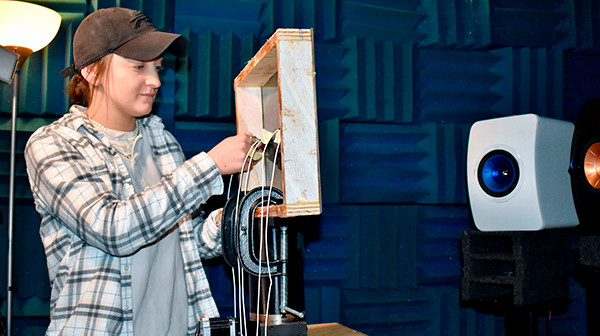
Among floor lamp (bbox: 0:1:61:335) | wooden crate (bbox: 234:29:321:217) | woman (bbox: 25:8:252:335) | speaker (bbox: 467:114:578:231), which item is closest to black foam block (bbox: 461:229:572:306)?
speaker (bbox: 467:114:578:231)

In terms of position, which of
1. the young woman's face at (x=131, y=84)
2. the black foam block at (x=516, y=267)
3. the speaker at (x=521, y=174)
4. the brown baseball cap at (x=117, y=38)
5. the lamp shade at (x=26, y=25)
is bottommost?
the black foam block at (x=516, y=267)

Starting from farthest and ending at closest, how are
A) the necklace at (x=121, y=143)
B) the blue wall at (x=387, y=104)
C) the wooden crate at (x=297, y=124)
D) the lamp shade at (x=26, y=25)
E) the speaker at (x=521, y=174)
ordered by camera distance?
the blue wall at (x=387, y=104) < the speaker at (x=521, y=174) < the lamp shade at (x=26, y=25) < the necklace at (x=121, y=143) < the wooden crate at (x=297, y=124)

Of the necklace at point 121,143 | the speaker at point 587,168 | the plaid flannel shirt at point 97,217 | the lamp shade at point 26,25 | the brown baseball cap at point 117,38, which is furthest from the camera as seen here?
the speaker at point 587,168

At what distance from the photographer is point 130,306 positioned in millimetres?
1429

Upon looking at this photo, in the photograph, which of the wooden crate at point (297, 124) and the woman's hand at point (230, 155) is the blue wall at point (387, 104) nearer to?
the woman's hand at point (230, 155)

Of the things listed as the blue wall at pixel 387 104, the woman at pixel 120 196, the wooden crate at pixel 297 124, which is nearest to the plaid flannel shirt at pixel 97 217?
the woman at pixel 120 196

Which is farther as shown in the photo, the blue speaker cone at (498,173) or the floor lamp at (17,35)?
the blue speaker cone at (498,173)

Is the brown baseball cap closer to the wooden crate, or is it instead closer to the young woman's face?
the young woman's face

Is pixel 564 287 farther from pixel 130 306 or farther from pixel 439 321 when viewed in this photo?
pixel 130 306

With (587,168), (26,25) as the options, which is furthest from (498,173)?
(26,25)

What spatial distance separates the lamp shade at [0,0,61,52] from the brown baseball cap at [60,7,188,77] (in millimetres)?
464

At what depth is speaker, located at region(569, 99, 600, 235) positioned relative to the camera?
201 centimetres

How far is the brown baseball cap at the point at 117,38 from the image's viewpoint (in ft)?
4.82

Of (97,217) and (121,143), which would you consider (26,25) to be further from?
(97,217)
